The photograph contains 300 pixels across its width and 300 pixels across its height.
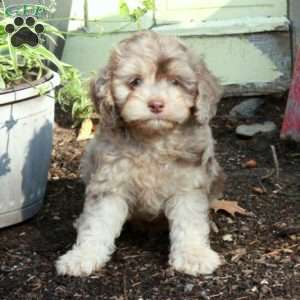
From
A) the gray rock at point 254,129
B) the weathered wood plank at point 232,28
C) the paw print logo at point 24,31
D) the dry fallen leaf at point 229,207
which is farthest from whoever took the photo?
the weathered wood plank at point 232,28

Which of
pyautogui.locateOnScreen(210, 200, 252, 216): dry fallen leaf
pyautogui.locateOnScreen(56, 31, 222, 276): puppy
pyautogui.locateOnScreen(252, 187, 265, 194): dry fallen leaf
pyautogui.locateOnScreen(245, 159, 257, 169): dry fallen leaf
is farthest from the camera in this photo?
pyautogui.locateOnScreen(245, 159, 257, 169): dry fallen leaf

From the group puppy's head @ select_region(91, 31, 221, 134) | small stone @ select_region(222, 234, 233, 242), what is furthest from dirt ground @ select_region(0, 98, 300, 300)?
puppy's head @ select_region(91, 31, 221, 134)

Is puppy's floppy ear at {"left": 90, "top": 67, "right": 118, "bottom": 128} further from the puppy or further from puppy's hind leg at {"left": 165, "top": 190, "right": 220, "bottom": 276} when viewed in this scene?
puppy's hind leg at {"left": 165, "top": 190, "right": 220, "bottom": 276}

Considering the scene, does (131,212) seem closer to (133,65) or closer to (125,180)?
(125,180)

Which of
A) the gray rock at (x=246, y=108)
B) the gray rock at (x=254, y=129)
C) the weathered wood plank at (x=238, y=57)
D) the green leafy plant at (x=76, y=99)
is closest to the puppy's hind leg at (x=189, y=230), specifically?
the green leafy plant at (x=76, y=99)

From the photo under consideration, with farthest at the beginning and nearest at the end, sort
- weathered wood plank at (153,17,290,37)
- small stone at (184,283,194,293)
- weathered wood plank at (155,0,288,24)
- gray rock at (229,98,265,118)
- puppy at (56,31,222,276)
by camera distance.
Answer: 1. weathered wood plank at (155,0,288,24)
2. weathered wood plank at (153,17,290,37)
3. gray rock at (229,98,265,118)
4. puppy at (56,31,222,276)
5. small stone at (184,283,194,293)

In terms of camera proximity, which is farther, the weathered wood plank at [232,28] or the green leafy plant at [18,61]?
the weathered wood plank at [232,28]

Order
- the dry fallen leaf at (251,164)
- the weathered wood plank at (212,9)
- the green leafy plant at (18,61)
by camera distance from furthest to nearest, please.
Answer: the weathered wood plank at (212,9) → the dry fallen leaf at (251,164) → the green leafy plant at (18,61)

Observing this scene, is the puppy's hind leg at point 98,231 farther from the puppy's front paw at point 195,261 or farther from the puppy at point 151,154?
the puppy's front paw at point 195,261
